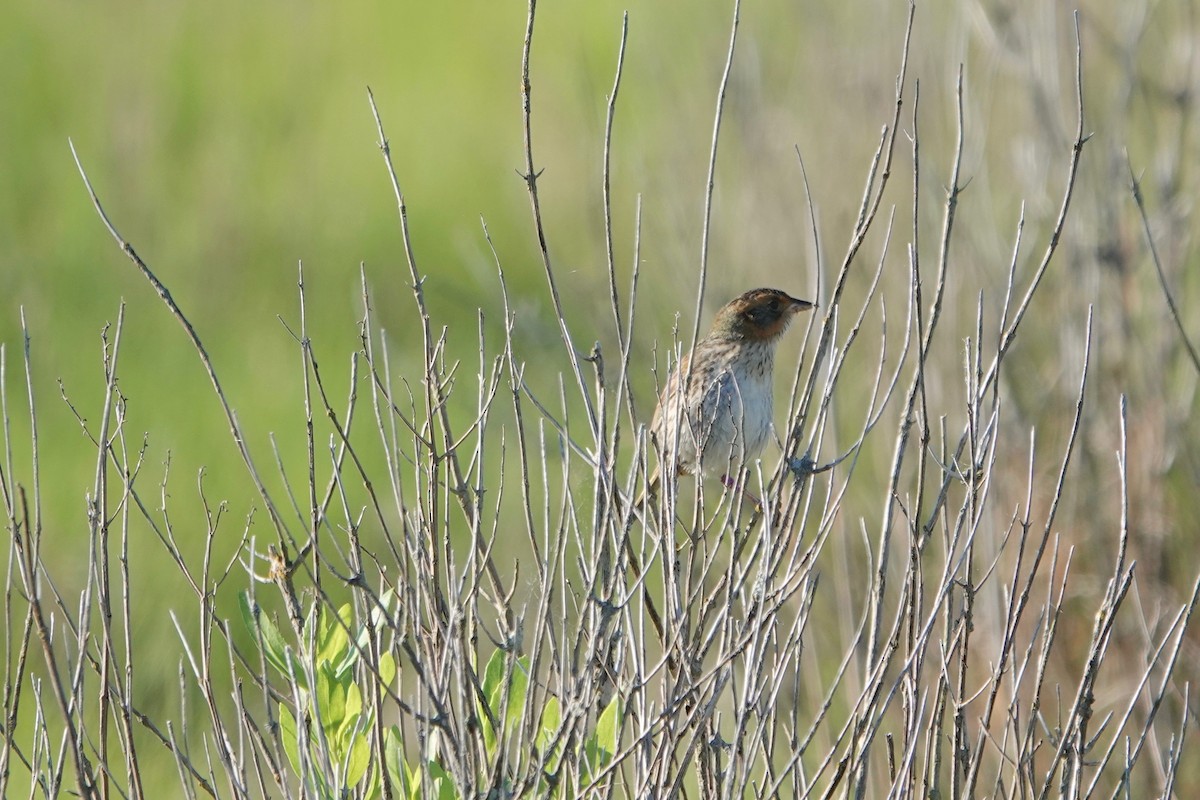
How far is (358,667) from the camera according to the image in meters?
2.79

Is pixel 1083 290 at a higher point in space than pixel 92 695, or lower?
higher

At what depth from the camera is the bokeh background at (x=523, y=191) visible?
20.5 feet

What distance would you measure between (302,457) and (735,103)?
2.92m

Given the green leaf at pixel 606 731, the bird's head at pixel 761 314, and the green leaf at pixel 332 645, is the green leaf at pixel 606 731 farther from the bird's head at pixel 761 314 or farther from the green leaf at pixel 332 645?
the bird's head at pixel 761 314

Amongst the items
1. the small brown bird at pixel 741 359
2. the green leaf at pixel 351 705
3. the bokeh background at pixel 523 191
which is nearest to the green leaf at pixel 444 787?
the green leaf at pixel 351 705

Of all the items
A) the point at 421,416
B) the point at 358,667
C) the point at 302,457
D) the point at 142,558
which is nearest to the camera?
the point at 358,667

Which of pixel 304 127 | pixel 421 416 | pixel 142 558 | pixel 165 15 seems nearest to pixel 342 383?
pixel 421 416

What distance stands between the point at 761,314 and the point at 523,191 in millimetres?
6573

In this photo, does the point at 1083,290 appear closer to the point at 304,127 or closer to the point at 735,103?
the point at 735,103

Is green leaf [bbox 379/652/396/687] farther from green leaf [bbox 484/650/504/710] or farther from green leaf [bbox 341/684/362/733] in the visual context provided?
green leaf [bbox 484/650/504/710]

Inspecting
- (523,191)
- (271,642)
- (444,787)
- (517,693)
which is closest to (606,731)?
(517,693)

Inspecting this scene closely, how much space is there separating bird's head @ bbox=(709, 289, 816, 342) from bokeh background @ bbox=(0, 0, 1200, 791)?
0.72 meters

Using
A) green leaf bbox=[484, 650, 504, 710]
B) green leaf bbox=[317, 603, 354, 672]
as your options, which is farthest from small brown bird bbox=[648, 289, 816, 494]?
green leaf bbox=[317, 603, 354, 672]

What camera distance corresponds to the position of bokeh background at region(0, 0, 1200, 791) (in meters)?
6.24
